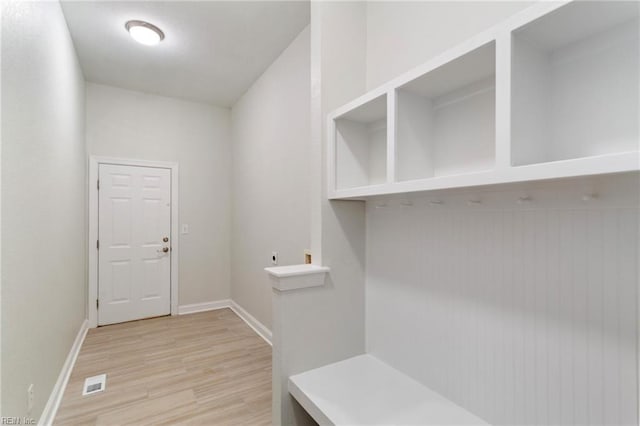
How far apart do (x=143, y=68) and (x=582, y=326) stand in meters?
3.94

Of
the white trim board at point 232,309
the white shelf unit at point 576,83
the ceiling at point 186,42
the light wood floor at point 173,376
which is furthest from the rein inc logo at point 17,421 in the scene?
the ceiling at point 186,42

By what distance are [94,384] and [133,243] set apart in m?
1.80

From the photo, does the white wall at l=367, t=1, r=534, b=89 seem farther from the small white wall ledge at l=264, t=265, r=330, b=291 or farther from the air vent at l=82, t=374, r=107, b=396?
the air vent at l=82, t=374, r=107, b=396

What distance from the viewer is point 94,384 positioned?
229 cm

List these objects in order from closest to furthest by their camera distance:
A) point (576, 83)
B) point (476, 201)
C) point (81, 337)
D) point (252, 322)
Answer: point (576, 83), point (476, 201), point (81, 337), point (252, 322)

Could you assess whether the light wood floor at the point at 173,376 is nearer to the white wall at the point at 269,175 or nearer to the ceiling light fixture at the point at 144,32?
the white wall at the point at 269,175

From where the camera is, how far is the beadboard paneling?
0.87 m

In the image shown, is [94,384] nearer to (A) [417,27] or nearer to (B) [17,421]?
(B) [17,421]

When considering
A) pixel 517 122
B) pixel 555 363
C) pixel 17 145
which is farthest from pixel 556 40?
pixel 17 145

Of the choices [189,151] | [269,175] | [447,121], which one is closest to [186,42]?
[269,175]

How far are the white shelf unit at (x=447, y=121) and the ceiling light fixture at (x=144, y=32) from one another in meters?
2.33

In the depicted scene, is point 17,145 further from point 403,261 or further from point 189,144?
point 189,144

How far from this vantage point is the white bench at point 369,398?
1.23m

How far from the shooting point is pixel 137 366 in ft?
8.42
